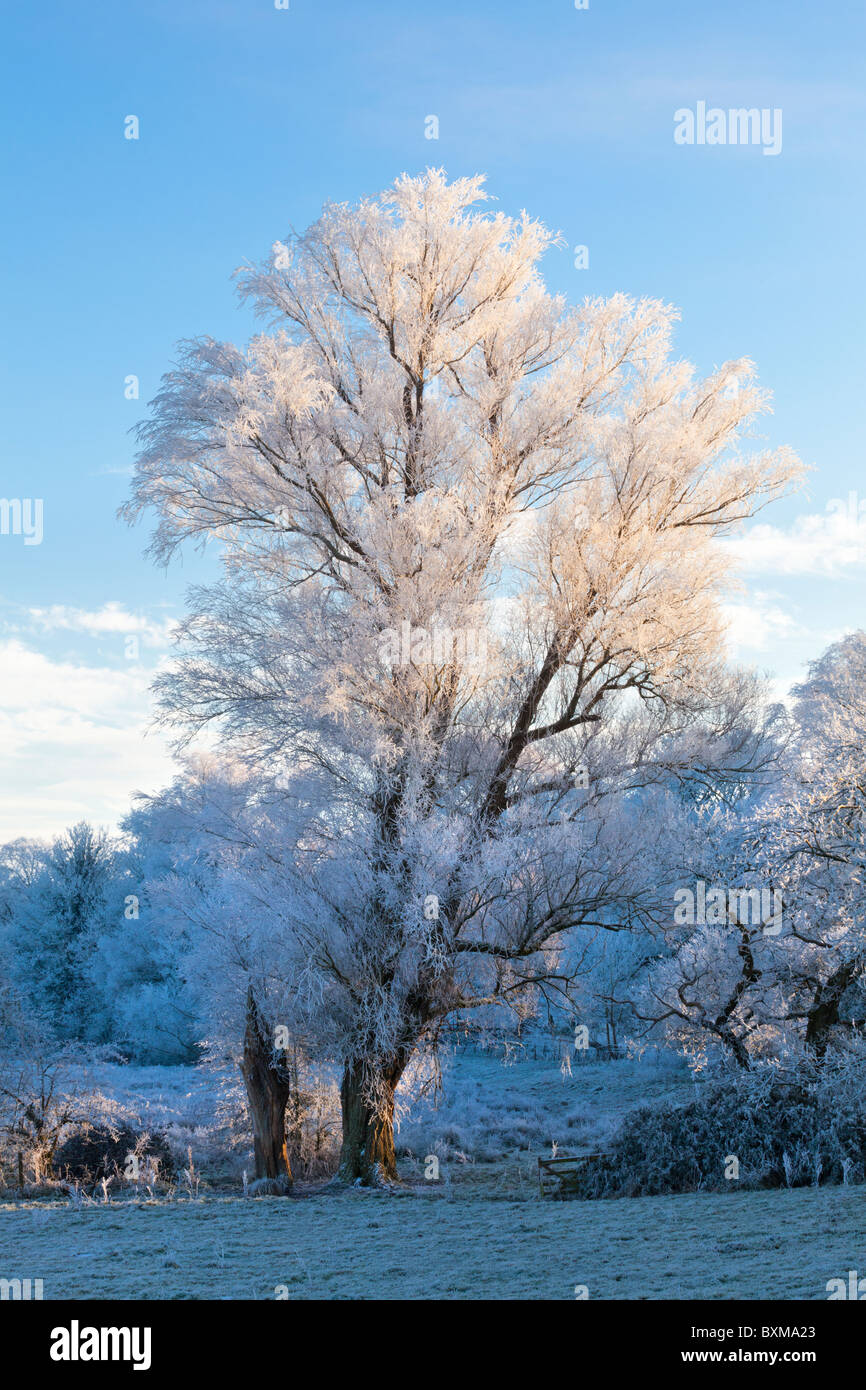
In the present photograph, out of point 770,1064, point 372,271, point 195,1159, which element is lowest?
point 195,1159

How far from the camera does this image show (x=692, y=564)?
14.3 meters

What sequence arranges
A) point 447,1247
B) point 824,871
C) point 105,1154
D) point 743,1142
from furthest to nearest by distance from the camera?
point 105,1154, point 824,871, point 743,1142, point 447,1247

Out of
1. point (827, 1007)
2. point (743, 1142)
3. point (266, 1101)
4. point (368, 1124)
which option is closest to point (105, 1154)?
point (266, 1101)

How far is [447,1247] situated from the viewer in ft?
28.0

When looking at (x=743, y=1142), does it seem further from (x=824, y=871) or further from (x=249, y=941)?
(x=249, y=941)

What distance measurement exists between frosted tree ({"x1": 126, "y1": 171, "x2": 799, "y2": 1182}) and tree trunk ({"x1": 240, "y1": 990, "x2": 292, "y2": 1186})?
1498 millimetres

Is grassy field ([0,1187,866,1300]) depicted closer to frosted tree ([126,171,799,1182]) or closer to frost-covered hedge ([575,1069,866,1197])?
frost-covered hedge ([575,1069,866,1197])

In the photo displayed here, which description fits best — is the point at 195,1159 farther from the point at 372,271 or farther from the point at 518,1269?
the point at 372,271

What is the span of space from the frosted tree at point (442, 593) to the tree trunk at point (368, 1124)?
43 millimetres

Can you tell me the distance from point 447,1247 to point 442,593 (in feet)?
25.7

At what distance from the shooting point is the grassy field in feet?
22.2

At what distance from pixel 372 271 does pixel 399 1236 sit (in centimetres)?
1217

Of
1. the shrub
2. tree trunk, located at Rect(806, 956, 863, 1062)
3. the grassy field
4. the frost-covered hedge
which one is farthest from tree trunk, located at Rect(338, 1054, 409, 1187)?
tree trunk, located at Rect(806, 956, 863, 1062)
